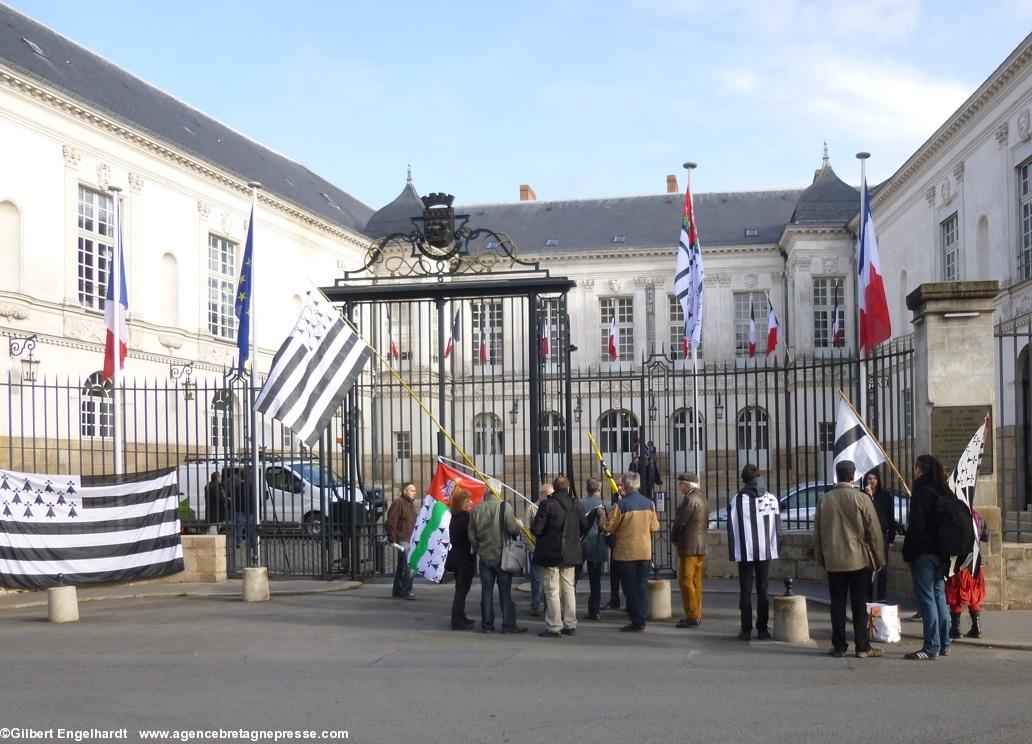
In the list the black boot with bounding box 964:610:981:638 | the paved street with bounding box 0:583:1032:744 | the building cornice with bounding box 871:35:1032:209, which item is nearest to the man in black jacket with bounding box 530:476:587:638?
the paved street with bounding box 0:583:1032:744

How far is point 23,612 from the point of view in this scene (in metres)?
14.4

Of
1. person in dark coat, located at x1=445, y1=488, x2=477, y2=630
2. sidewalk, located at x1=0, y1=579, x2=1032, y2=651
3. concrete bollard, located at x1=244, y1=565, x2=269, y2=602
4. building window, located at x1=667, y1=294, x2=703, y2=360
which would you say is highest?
building window, located at x1=667, y1=294, x2=703, y2=360

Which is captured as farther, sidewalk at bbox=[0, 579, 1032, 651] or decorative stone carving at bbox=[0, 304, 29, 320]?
decorative stone carving at bbox=[0, 304, 29, 320]

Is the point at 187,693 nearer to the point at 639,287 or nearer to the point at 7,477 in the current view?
the point at 7,477

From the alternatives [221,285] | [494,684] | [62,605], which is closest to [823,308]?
[221,285]

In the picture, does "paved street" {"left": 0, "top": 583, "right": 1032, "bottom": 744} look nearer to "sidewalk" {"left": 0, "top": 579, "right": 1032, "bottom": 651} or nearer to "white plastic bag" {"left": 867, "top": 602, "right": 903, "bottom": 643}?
"white plastic bag" {"left": 867, "top": 602, "right": 903, "bottom": 643}

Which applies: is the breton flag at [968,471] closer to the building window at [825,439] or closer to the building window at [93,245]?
the building window at [825,439]

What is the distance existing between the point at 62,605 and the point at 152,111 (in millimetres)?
29444

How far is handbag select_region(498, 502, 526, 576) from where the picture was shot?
12.1 metres

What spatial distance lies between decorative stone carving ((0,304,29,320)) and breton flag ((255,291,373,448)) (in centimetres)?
1845

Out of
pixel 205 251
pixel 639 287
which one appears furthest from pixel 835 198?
pixel 205 251

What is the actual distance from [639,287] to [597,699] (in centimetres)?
4378

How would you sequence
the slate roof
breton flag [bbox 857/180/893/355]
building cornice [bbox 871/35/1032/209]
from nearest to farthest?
breton flag [bbox 857/180/893/355], building cornice [bbox 871/35/1032/209], the slate roof

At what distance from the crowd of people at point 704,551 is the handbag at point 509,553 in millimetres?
24
